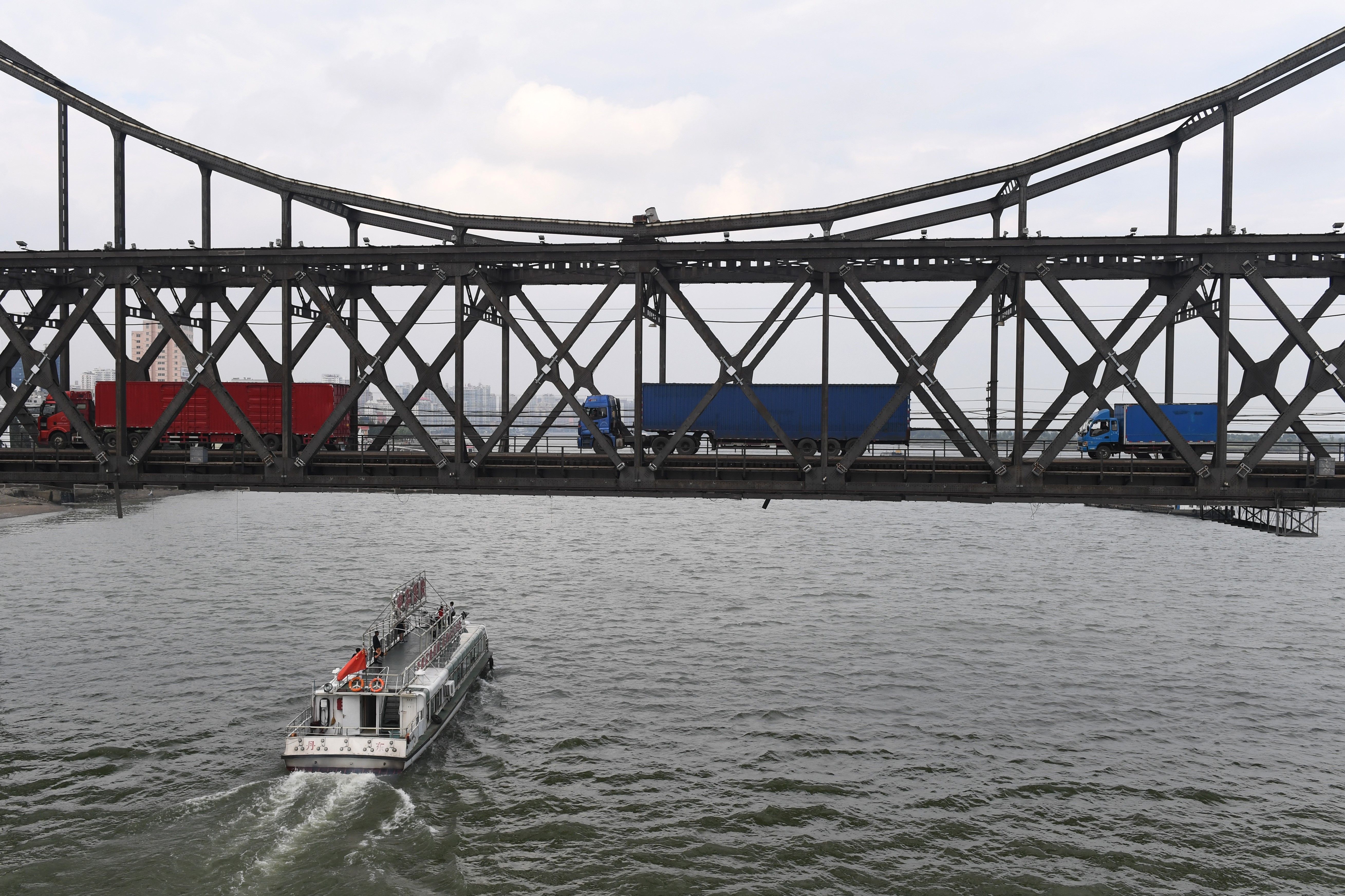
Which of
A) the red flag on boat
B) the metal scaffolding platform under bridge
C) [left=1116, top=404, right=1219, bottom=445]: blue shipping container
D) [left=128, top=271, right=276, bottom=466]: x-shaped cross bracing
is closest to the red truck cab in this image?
the metal scaffolding platform under bridge

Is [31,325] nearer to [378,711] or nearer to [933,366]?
[378,711]

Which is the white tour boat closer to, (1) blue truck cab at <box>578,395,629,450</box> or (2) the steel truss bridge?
(2) the steel truss bridge

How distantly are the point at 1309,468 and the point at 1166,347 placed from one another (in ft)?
18.3

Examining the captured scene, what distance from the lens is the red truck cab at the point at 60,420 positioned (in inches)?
1639

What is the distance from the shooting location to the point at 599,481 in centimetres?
2314

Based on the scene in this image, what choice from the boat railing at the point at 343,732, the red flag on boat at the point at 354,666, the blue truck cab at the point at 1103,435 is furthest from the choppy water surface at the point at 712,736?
the blue truck cab at the point at 1103,435

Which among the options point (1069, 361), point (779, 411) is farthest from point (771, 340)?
point (779, 411)

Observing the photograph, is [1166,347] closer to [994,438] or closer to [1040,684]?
[994,438]

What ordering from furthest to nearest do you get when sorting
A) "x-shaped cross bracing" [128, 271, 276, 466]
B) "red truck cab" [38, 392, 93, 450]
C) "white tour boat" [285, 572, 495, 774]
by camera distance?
"red truck cab" [38, 392, 93, 450]
"white tour boat" [285, 572, 495, 774]
"x-shaped cross bracing" [128, 271, 276, 466]

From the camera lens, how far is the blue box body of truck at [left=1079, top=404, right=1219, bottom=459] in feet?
147

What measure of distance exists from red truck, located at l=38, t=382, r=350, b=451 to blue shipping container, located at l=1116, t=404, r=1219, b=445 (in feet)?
136

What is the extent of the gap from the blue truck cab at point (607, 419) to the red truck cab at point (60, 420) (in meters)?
25.0

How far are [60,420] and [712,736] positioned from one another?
125 feet

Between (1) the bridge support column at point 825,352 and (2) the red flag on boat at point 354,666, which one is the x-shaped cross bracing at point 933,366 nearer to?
(1) the bridge support column at point 825,352
